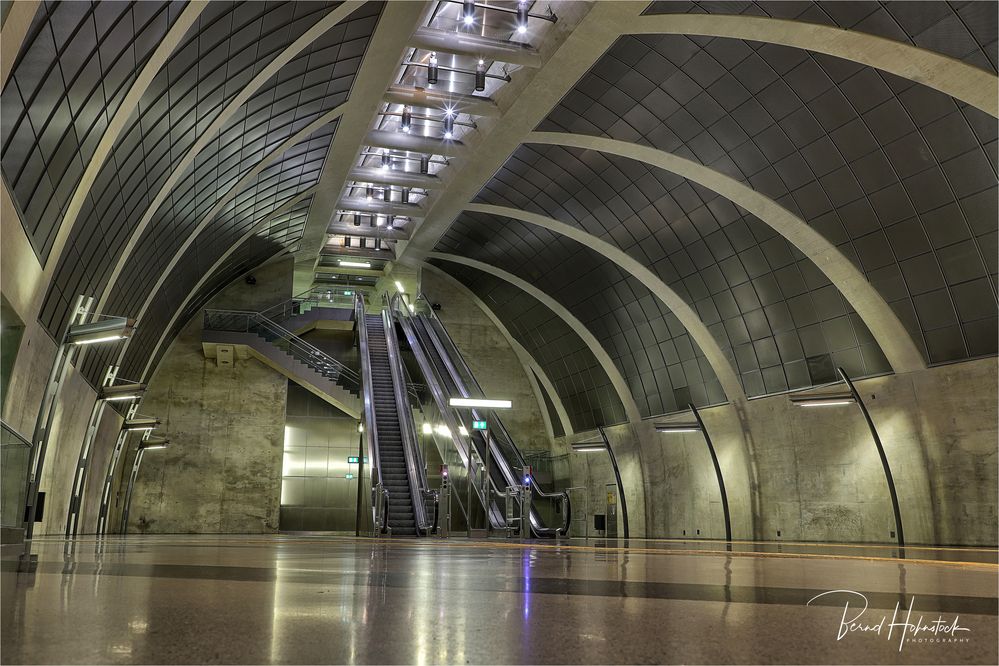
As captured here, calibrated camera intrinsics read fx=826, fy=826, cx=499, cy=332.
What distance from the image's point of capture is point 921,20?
1444cm

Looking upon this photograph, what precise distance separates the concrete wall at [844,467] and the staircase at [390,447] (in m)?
10.6

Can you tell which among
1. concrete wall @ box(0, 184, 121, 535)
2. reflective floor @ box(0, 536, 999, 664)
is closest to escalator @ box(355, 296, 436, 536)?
concrete wall @ box(0, 184, 121, 535)

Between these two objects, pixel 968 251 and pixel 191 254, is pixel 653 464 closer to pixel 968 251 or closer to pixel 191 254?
pixel 968 251

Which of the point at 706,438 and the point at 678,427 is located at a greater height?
the point at 678,427

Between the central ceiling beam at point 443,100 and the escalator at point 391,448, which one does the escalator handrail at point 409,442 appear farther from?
the central ceiling beam at point 443,100

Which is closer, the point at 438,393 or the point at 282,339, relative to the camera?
the point at 438,393

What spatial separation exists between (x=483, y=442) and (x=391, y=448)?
109 inches

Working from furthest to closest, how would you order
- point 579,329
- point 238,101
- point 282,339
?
point 282,339 → point 579,329 → point 238,101

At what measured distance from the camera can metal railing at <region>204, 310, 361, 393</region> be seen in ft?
109

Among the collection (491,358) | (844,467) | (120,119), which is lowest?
(844,467)

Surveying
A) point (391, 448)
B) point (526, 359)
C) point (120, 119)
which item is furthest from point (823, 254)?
point (526, 359)

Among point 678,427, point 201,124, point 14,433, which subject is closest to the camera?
point 14,433

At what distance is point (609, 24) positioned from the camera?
17.8 m

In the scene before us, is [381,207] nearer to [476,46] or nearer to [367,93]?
[367,93]
